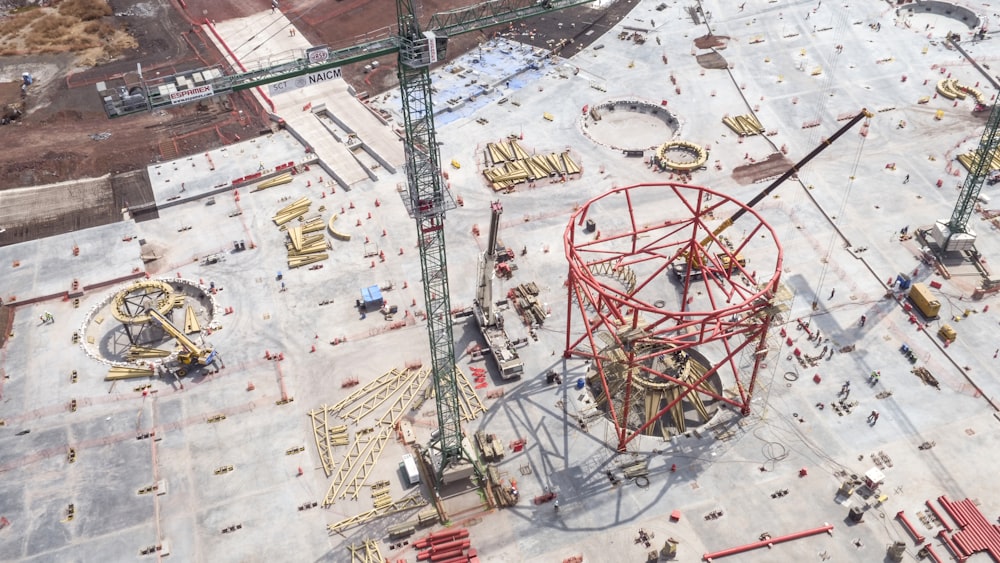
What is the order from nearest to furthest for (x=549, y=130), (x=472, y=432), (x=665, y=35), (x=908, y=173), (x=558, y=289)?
1. (x=472, y=432)
2. (x=558, y=289)
3. (x=908, y=173)
4. (x=549, y=130)
5. (x=665, y=35)

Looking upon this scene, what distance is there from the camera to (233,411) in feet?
278

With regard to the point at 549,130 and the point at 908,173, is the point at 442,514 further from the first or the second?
the point at 908,173

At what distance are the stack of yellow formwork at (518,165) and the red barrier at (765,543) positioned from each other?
205 ft

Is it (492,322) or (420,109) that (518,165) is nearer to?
(492,322)

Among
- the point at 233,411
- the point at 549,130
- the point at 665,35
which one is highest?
the point at 665,35

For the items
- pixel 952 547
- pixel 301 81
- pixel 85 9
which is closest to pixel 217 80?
pixel 301 81

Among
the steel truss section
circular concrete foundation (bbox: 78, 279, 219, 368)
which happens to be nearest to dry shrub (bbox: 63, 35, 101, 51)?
circular concrete foundation (bbox: 78, 279, 219, 368)

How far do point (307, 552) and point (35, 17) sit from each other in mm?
143689

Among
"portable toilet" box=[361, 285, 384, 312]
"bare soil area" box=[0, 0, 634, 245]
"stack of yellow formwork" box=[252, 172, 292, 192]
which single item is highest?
"bare soil area" box=[0, 0, 634, 245]

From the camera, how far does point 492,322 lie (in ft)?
300

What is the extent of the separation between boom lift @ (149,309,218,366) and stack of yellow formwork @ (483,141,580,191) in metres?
48.6

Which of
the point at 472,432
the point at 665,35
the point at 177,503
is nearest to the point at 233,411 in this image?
the point at 177,503

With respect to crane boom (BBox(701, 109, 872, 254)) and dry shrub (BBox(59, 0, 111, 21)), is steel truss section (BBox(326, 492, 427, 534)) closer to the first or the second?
crane boom (BBox(701, 109, 872, 254))

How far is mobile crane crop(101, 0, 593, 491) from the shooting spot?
60.9m
